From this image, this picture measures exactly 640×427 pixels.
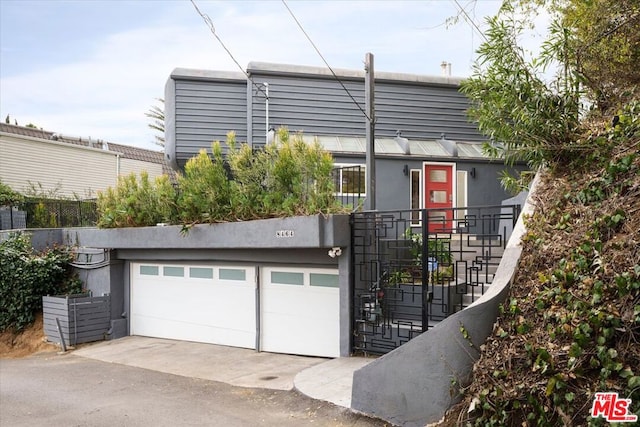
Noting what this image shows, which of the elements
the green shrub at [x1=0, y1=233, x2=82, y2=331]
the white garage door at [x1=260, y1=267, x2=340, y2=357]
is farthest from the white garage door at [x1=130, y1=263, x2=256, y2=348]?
the green shrub at [x1=0, y1=233, x2=82, y2=331]

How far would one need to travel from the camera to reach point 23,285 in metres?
12.5

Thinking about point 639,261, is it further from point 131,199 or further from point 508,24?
point 131,199

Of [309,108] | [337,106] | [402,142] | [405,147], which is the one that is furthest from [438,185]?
[309,108]

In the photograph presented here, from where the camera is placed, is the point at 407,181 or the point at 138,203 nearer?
the point at 138,203

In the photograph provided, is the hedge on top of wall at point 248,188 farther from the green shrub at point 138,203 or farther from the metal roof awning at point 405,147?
the metal roof awning at point 405,147

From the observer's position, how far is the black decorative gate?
7.19m

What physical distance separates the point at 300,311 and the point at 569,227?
497 cm

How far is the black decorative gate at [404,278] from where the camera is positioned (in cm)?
719

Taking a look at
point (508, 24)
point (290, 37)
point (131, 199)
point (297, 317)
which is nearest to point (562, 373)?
point (508, 24)

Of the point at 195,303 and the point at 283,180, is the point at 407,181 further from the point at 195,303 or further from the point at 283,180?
the point at 195,303

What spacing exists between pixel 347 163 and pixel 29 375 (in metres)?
7.80

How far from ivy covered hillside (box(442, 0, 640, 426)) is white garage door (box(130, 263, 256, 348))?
17.9 feet

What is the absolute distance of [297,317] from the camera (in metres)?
9.17

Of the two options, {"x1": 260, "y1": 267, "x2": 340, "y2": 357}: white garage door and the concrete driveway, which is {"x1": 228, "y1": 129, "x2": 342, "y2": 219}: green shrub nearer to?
{"x1": 260, "y1": 267, "x2": 340, "y2": 357}: white garage door
